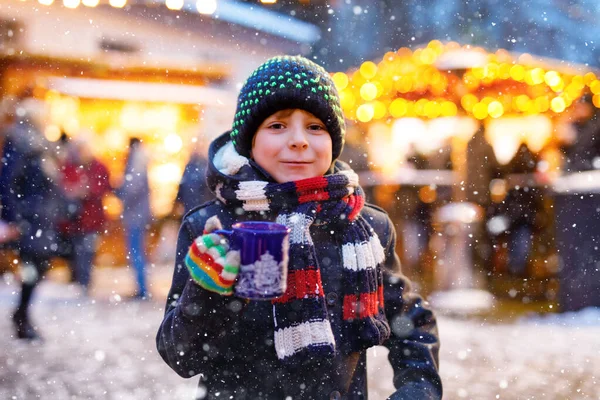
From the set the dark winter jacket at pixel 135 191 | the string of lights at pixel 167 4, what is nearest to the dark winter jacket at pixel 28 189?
the dark winter jacket at pixel 135 191

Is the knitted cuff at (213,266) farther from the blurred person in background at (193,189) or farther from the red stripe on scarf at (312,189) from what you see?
the blurred person in background at (193,189)

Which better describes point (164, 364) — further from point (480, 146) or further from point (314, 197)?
point (480, 146)

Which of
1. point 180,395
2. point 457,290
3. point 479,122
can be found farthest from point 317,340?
point 479,122

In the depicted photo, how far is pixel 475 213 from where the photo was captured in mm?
8375

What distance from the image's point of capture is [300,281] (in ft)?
5.42

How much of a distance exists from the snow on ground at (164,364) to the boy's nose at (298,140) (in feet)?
10.2

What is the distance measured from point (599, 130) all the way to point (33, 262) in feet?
21.5

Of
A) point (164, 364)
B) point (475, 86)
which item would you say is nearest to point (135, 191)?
point (164, 364)

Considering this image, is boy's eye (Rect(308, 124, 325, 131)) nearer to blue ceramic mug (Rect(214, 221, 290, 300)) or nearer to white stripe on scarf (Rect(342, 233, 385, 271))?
white stripe on scarf (Rect(342, 233, 385, 271))

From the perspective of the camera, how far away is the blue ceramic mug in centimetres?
136

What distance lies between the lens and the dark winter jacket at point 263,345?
1.56 meters

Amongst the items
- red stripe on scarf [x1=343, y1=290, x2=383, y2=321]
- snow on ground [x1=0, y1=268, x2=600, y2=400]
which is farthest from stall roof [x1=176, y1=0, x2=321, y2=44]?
red stripe on scarf [x1=343, y1=290, x2=383, y2=321]

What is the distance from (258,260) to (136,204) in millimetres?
6981

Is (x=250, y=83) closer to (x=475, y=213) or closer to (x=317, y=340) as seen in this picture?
(x=317, y=340)
